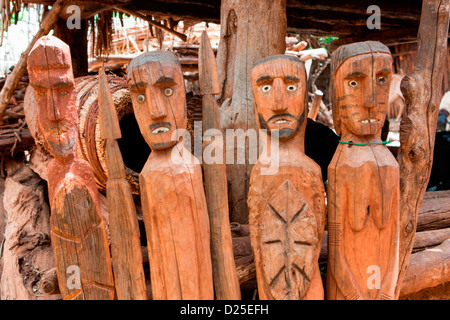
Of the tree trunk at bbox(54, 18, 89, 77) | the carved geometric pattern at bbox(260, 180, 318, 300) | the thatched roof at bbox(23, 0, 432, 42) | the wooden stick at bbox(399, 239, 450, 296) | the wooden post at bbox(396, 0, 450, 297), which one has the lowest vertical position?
the wooden stick at bbox(399, 239, 450, 296)

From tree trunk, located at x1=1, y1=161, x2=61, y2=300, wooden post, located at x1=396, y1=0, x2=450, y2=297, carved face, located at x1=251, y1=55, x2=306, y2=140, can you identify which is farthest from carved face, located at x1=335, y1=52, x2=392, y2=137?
tree trunk, located at x1=1, y1=161, x2=61, y2=300

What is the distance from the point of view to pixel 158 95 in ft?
6.91

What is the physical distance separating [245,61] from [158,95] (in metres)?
1.35

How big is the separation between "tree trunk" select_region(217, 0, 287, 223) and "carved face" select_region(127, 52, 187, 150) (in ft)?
3.76

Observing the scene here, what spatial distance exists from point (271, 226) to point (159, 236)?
1.86 feet

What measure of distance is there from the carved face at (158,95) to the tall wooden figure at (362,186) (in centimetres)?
85

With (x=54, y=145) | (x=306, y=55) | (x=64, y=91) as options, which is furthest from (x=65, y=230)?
(x=306, y=55)

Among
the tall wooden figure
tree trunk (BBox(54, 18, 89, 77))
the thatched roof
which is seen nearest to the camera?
the tall wooden figure

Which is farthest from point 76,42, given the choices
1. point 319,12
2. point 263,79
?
Answer: point 263,79

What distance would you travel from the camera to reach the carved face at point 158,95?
209 centimetres

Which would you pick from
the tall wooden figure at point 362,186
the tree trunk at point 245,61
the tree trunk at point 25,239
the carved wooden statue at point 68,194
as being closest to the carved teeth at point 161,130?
the carved wooden statue at point 68,194

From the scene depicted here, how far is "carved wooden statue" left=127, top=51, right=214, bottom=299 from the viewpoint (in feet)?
6.88

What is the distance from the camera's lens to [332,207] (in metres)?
2.26

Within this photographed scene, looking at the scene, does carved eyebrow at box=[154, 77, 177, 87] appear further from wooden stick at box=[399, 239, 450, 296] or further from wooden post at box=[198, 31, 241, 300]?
wooden stick at box=[399, 239, 450, 296]
